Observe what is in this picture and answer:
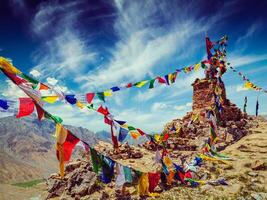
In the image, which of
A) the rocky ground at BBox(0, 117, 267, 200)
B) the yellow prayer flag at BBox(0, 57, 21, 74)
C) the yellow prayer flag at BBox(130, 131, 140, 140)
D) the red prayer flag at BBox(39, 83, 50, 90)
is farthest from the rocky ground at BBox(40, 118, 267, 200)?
the yellow prayer flag at BBox(0, 57, 21, 74)

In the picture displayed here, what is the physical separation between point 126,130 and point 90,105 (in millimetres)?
2666

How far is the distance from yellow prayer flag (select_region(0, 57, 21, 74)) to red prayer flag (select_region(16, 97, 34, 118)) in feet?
4.31

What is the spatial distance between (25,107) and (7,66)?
1.86m

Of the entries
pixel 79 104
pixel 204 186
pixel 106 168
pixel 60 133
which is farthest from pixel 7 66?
pixel 204 186

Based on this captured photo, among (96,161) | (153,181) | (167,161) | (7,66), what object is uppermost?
(7,66)

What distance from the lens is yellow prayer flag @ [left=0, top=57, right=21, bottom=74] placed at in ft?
30.0

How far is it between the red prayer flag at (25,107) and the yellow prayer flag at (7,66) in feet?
4.31

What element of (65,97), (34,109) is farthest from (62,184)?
(34,109)

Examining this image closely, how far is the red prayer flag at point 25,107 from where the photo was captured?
872cm

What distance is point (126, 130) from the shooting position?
48.2 feet

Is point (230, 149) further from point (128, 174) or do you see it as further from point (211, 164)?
point (128, 174)

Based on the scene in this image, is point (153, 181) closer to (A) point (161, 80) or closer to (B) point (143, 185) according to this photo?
(B) point (143, 185)

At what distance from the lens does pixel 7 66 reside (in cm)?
925

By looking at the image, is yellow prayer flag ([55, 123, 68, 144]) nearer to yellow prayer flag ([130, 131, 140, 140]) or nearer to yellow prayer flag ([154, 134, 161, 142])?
yellow prayer flag ([130, 131, 140, 140])
